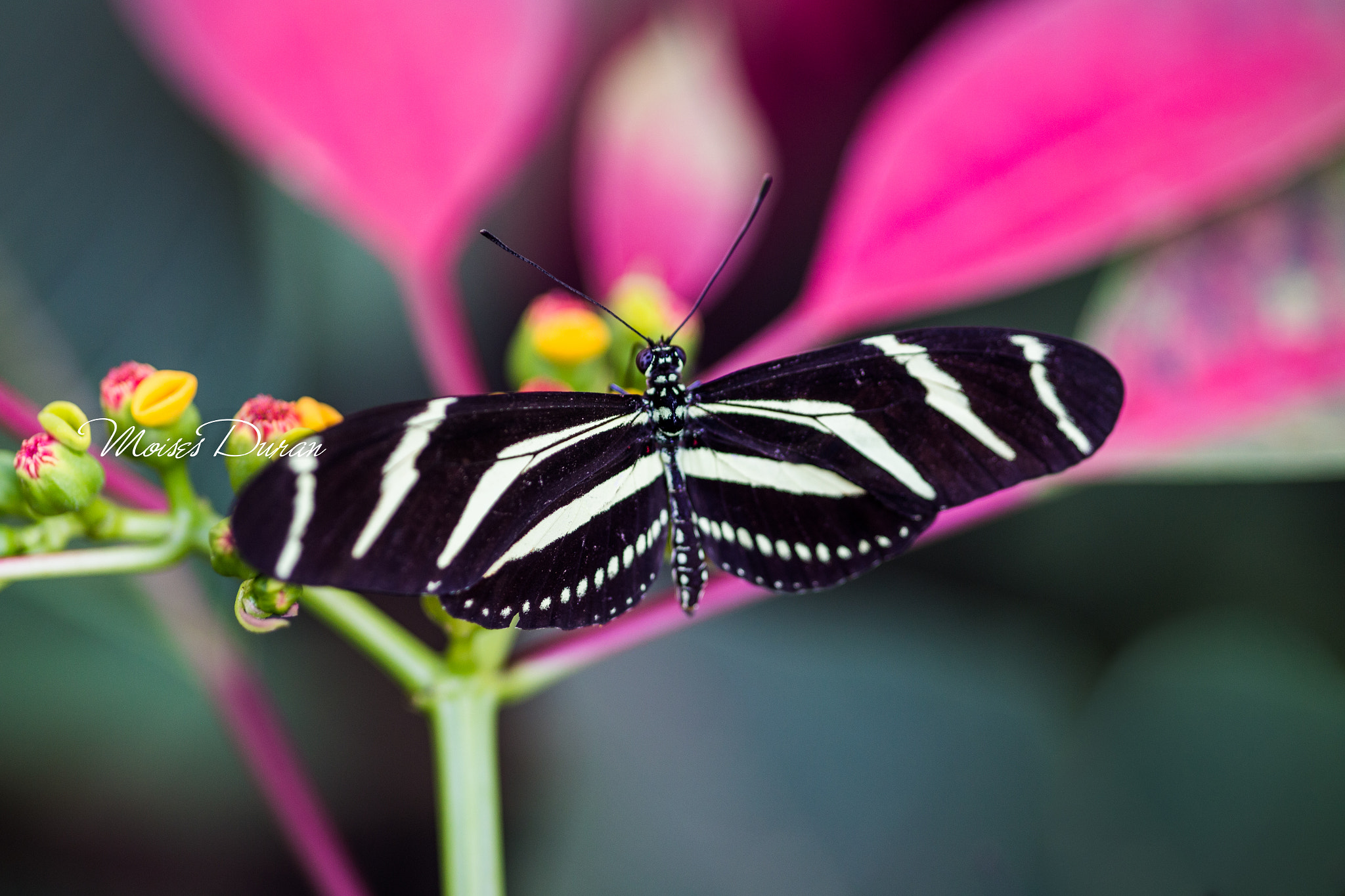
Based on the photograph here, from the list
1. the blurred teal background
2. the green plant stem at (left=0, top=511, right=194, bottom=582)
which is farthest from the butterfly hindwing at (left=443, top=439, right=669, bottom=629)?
the blurred teal background

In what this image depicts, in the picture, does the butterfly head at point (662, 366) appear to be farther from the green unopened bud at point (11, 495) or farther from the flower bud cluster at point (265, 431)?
the green unopened bud at point (11, 495)

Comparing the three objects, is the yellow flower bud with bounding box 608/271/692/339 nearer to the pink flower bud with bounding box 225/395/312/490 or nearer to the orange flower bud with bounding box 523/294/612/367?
the orange flower bud with bounding box 523/294/612/367

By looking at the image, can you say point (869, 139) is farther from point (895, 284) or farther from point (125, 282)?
point (125, 282)

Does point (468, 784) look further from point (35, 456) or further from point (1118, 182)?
point (1118, 182)

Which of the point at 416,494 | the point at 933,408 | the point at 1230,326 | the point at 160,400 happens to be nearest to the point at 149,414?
the point at 160,400

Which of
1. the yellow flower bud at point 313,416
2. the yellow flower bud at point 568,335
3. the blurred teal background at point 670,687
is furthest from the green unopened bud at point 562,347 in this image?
the blurred teal background at point 670,687

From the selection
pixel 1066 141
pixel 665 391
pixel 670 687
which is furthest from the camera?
pixel 670 687

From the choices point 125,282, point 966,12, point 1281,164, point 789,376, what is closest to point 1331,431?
point 1281,164
